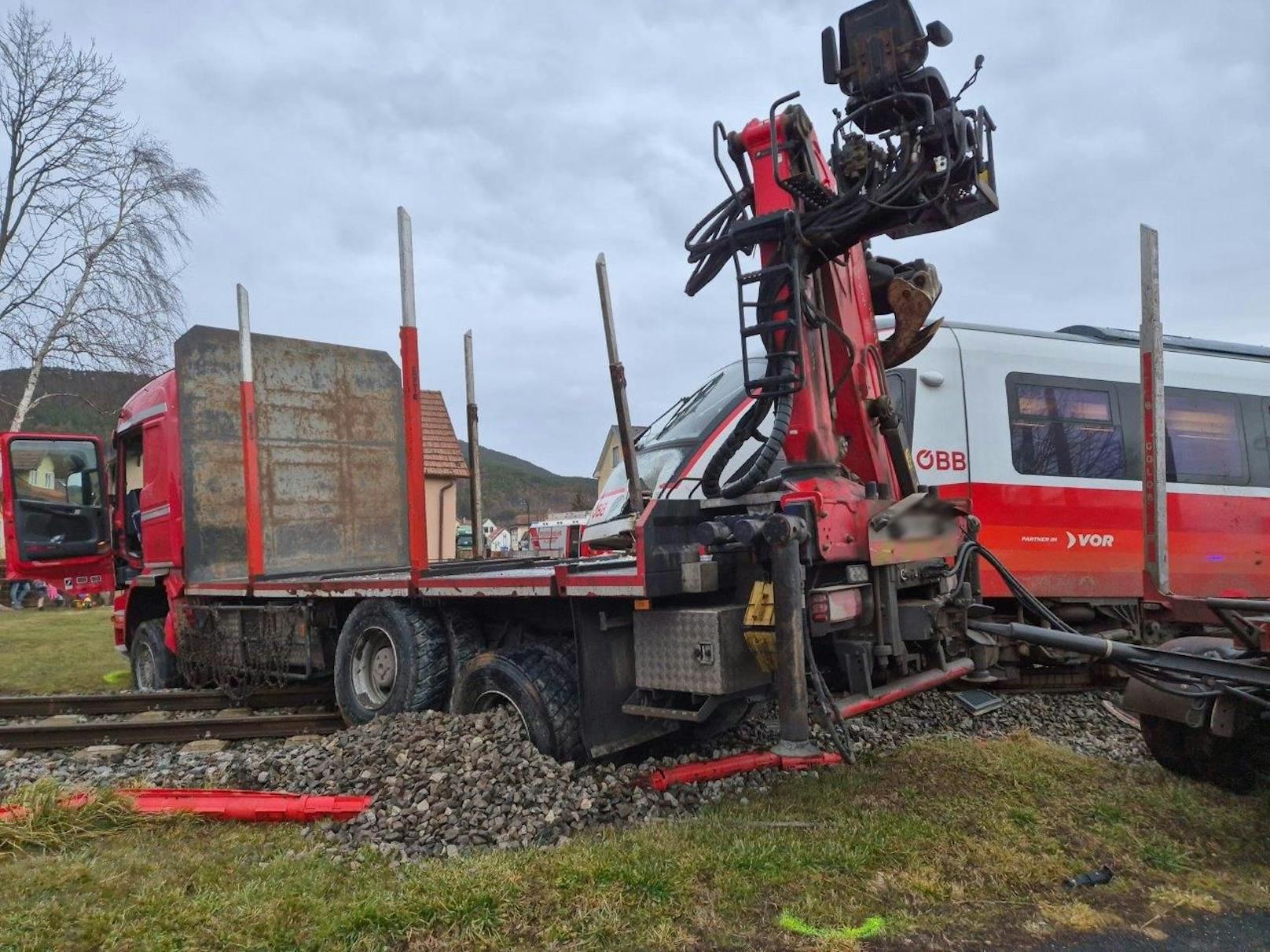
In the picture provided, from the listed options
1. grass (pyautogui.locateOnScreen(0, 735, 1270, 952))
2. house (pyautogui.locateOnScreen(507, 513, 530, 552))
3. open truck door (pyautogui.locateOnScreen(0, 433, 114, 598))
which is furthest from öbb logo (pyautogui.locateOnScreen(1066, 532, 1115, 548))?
house (pyautogui.locateOnScreen(507, 513, 530, 552))

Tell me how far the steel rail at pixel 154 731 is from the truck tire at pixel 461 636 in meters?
1.70

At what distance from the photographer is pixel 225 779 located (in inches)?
214

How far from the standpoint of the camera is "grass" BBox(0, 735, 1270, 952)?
3135 mm

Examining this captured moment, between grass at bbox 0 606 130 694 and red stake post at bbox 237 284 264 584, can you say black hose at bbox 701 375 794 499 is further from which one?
grass at bbox 0 606 130 694

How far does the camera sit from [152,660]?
31.6ft

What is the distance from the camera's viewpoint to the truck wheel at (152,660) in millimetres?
9430

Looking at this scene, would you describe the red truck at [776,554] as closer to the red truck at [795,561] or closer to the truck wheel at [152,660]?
the red truck at [795,561]

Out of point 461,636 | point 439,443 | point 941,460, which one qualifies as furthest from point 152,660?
point 439,443

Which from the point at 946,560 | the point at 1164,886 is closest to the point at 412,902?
the point at 1164,886

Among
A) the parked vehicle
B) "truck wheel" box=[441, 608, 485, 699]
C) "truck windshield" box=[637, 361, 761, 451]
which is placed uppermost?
"truck windshield" box=[637, 361, 761, 451]

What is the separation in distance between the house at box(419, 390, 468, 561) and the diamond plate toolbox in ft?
63.7

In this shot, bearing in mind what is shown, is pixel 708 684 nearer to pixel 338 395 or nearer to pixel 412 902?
pixel 412 902

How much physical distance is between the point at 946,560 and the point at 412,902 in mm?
3742

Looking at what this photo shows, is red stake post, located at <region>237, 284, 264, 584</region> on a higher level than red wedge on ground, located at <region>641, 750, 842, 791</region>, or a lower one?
higher
